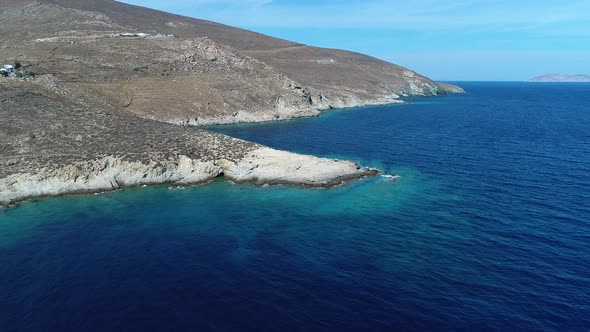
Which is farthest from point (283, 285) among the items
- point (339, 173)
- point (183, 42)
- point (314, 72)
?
point (314, 72)

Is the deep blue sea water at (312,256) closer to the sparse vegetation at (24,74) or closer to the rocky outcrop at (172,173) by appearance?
the rocky outcrop at (172,173)

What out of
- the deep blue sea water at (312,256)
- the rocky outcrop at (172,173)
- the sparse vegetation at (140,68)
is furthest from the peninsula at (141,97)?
the deep blue sea water at (312,256)

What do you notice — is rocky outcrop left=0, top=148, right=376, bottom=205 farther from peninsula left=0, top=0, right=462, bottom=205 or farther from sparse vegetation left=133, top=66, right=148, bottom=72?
sparse vegetation left=133, top=66, right=148, bottom=72

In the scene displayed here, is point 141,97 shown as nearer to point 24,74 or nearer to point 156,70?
point 156,70

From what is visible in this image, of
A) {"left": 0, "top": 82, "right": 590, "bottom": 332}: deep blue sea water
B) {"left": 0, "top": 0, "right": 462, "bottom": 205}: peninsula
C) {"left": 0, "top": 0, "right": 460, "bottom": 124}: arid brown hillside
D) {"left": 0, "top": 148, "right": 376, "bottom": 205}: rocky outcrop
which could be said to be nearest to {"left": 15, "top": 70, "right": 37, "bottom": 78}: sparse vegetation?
{"left": 0, "top": 0, "right": 462, "bottom": 205}: peninsula

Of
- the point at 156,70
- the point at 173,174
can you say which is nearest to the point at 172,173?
the point at 173,174
